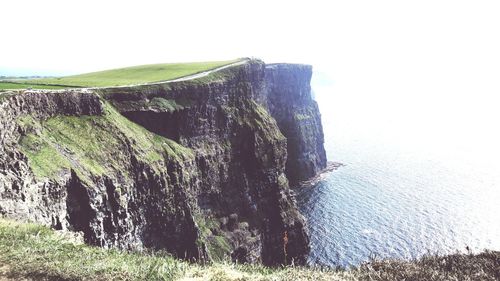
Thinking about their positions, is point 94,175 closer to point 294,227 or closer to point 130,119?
point 130,119

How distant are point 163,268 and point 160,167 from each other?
58841 mm

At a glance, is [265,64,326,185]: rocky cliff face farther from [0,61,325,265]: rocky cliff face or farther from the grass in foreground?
the grass in foreground

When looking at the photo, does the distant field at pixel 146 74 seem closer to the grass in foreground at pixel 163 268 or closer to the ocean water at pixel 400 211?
the ocean water at pixel 400 211

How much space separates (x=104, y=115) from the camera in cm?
7419

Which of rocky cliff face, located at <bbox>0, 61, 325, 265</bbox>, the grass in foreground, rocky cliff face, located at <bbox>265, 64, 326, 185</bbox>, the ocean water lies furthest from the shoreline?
the grass in foreground

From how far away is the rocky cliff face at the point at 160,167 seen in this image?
Answer: 52.8 meters

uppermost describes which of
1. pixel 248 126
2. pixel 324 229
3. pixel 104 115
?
pixel 104 115

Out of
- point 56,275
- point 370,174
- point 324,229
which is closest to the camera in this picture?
point 56,275

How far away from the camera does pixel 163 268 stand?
2078 cm

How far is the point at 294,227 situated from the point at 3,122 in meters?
77.5

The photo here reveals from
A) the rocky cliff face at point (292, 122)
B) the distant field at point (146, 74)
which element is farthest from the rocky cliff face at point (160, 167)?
the rocky cliff face at point (292, 122)

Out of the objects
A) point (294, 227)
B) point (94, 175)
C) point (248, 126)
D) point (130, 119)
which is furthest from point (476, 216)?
point (94, 175)

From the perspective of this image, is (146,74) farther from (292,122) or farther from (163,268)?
(163,268)

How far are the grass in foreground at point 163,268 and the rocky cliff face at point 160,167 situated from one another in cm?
294
